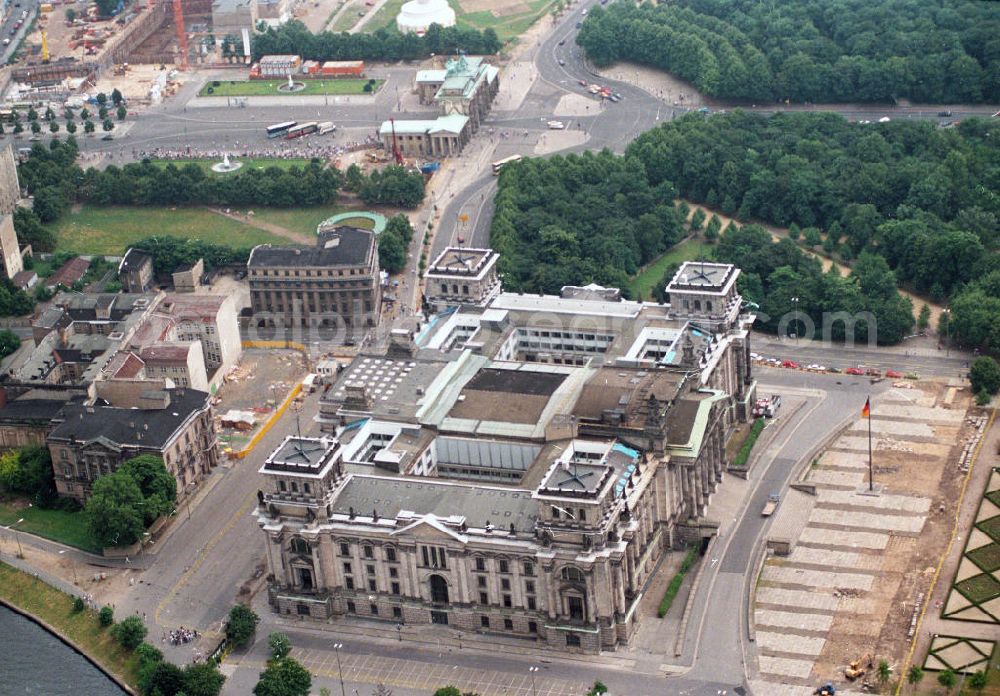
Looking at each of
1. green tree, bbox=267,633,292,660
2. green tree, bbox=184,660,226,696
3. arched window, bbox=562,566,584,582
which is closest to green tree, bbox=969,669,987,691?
arched window, bbox=562,566,584,582

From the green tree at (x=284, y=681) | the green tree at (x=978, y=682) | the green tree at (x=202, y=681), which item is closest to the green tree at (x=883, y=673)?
the green tree at (x=978, y=682)

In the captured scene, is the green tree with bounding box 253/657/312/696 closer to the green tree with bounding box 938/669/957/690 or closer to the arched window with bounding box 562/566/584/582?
the arched window with bounding box 562/566/584/582

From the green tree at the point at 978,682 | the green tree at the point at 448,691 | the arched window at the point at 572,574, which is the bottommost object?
the green tree at the point at 978,682

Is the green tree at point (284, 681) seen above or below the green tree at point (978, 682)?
above

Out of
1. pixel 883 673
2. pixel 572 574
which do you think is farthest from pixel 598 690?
pixel 883 673

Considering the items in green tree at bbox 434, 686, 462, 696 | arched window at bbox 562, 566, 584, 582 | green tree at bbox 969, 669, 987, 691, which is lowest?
green tree at bbox 969, 669, 987, 691

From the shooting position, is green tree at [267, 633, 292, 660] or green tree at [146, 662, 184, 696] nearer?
green tree at [146, 662, 184, 696]

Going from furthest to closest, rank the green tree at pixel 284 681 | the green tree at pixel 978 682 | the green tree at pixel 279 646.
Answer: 1. the green tree at pixel 279 646
2. the green tree at pixel 284 681
3. the green tree at pixel 978 682

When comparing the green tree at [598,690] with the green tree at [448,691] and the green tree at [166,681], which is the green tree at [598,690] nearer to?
the green tree at [448,691]
